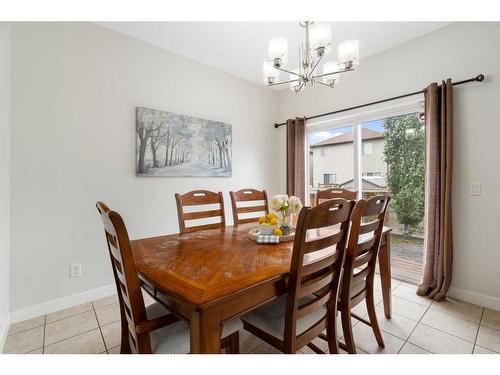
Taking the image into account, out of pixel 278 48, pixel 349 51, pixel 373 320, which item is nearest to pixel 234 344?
pixel 373 320

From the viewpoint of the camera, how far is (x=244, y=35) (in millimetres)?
2432

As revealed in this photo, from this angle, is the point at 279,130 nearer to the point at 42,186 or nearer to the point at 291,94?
the point at 291,94

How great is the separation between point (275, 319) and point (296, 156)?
258cm

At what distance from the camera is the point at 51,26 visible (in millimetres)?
2023

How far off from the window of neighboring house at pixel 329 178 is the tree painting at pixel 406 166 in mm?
690

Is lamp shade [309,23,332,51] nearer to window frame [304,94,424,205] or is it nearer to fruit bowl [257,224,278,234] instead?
fruit bowl [257,224,278,234]

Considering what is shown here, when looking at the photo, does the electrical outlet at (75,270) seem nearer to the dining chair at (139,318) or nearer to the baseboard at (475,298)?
the dining chair at (139,318)

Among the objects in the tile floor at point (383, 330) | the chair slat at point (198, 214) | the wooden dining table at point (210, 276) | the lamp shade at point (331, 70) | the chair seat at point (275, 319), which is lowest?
the tile floor at point (383, 330)

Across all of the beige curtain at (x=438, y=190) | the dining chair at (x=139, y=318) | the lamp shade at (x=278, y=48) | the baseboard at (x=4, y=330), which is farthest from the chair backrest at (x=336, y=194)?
the baseboard at (x=4, y=330)

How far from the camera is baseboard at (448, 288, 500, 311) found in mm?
2049

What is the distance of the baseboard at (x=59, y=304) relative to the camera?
75.0 inches

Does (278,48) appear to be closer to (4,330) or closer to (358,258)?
(358,258)
